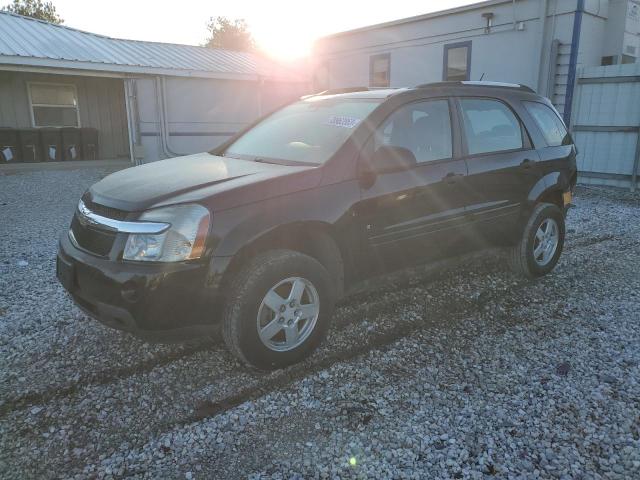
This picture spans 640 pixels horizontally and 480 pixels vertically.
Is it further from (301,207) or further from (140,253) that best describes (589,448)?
(140,253)

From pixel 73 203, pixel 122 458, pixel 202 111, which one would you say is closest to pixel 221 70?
pixel 202 111

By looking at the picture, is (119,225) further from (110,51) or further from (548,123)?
(110,51)

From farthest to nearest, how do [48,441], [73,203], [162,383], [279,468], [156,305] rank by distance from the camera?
[73,203]
[162,383]
[156,305]
[48,441]
[279,468]

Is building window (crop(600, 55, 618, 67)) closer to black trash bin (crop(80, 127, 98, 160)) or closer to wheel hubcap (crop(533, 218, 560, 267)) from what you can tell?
wheel hubcap (crop(533, 218, 560, 267))

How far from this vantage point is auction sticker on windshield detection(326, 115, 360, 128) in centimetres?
361

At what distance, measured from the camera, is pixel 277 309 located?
310 centimetres

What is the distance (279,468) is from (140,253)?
137 cm

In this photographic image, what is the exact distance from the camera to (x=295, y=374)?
3.21m

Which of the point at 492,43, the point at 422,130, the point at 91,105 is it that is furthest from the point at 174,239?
the point at 91,105

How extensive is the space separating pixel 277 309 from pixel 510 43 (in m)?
11.6

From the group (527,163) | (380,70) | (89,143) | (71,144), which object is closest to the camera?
(527,163)

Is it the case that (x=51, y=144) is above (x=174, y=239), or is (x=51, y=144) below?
below

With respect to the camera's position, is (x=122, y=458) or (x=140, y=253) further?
(x=140, y=253)

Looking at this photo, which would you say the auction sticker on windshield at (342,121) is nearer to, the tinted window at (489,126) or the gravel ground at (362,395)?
the tinted window at (489,126)
